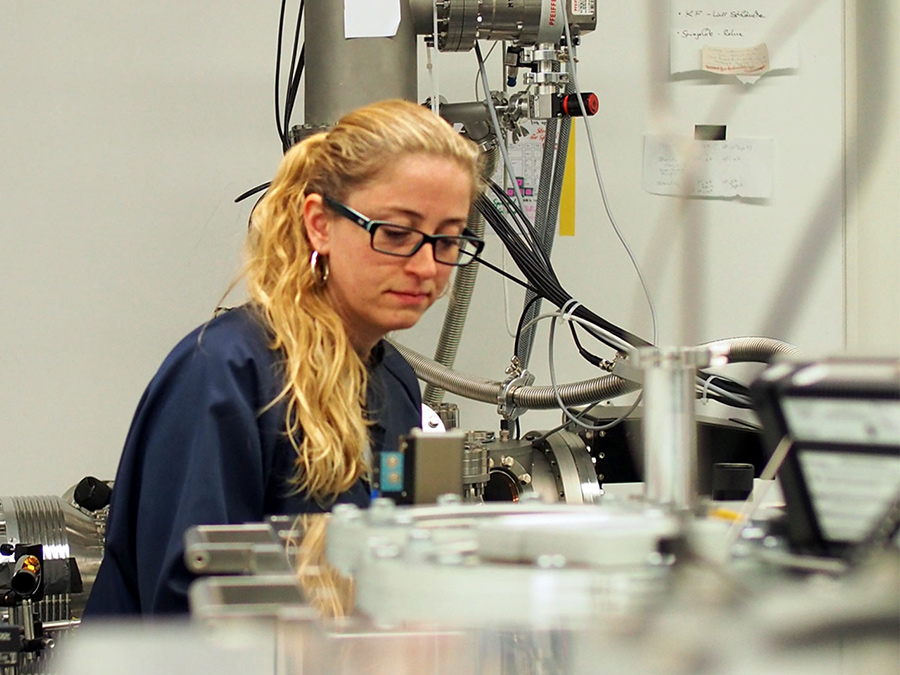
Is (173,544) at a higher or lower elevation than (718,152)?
lower

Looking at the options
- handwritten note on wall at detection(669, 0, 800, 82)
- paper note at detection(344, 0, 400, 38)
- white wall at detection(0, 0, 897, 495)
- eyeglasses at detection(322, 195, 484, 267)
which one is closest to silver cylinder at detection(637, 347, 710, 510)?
eyeglasses at detection(322, 195, 484, 267)

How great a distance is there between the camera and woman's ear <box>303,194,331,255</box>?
4.69 feet

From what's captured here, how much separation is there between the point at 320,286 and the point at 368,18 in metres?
0.71

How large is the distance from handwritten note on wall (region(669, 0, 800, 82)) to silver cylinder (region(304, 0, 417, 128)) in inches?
37.8

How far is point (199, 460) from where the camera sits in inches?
48.2

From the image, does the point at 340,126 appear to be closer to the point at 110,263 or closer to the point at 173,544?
the point at 173,544

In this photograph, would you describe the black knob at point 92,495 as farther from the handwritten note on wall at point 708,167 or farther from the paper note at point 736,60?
the paper note at point 736,60

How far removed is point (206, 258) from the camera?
2531 mm

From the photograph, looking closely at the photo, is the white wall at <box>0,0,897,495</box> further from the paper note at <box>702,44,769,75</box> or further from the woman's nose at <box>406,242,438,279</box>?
the woman's nose at <box>406,242,438,279</box>

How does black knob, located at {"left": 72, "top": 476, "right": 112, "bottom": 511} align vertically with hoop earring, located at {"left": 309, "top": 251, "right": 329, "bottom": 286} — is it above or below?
below

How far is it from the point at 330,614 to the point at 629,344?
1530 mm

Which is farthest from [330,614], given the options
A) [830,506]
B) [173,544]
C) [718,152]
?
[718,152]

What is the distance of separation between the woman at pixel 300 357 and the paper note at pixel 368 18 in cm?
53

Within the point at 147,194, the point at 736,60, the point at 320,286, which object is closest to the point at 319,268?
the point at 320,286
